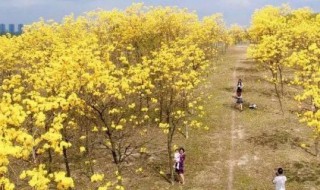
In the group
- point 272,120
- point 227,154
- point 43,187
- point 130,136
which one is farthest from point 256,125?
point 43,187

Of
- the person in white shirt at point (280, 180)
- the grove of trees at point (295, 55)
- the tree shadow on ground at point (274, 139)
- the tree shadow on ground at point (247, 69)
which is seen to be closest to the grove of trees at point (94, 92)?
the grove of trees at point (295, 55)

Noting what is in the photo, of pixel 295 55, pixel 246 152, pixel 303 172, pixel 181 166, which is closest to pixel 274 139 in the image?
pixel 246 152

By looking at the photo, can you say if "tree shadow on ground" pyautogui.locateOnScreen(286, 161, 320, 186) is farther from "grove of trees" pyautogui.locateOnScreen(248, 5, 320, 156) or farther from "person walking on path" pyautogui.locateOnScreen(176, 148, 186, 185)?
"person walking on path" pyautogui.locateOnScreen(176, 148, 186, 185)

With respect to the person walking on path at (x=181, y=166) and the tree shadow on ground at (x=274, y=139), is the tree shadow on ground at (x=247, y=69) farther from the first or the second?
the person walking on path at (x=181, y=166)

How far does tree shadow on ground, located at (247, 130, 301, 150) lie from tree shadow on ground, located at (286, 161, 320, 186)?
343 cm

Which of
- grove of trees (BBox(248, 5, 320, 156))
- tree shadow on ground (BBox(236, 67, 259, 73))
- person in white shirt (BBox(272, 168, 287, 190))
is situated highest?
grove of trees (BBox(248, 5, 320, 156))

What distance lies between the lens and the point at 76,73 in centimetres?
2584

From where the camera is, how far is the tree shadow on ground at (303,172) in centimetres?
3094

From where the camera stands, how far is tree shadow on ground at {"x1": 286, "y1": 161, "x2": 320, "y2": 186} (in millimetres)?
Result: 30938

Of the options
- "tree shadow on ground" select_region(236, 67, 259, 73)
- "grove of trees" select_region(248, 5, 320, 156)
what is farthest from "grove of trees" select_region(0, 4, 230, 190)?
"tree shadow on ground" select_region(236, 67, 259, 73)

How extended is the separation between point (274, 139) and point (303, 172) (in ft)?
21.3

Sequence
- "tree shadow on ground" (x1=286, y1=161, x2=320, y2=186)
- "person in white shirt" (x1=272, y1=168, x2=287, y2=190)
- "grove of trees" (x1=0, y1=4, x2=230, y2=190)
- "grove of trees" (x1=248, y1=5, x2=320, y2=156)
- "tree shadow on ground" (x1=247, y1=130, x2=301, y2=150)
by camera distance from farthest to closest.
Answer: "tree shadow on ground" (x1=247, y1=130, x2=301, y2=150)
"tree shadow on ground" (x1=286, y1=161, x2=320, y2=186)
"grove of trees" (x1=248, y1=5, x2=320, y2=156)
"person in white shirt" (x1=272, y1=168, x2=287, y2=190)
"grove of trees" (x1=0, y1=4, x2=230, y2=190)

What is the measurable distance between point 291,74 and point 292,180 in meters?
38.8

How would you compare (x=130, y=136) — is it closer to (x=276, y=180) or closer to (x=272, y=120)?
(x=272, y=120)
